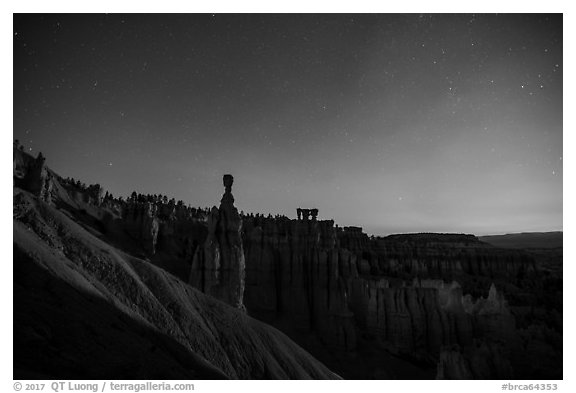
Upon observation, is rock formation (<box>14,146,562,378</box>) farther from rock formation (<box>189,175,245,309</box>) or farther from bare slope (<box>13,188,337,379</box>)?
bare slope (<box>13,188,337,379</box>)

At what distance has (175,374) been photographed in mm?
9570

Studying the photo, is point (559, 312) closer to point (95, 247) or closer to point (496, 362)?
point (496, 362)

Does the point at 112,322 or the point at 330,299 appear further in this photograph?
the point at 330,299

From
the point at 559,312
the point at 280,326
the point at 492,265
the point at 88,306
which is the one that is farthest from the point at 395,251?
the point at 88,306

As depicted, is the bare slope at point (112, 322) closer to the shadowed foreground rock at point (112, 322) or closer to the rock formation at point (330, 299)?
the shadowed foreground rock at point (112, 322)

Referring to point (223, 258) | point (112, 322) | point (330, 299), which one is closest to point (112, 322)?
point (112, 322)

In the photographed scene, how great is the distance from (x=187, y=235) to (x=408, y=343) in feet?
115

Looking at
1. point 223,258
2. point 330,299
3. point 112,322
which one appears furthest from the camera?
point 330,299

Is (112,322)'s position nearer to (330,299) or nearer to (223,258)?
(223,258)

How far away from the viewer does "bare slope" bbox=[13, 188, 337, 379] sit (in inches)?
317

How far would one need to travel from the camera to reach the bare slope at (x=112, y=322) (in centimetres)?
805

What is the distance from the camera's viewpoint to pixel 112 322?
10016 millimetres

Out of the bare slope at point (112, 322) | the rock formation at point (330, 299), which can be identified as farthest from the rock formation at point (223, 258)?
the bare slope at point (112, 322)

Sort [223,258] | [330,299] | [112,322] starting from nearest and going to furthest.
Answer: [112,322] < [223,258] < [330,299]
